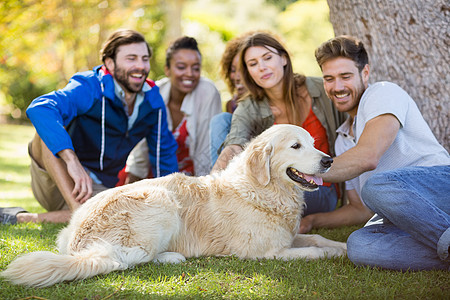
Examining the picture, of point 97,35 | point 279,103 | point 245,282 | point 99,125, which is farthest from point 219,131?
point 97,35

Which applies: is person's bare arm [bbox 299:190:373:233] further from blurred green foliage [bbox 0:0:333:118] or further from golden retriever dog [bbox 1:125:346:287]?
blurred green foliage [bbox 0:0:333:118]

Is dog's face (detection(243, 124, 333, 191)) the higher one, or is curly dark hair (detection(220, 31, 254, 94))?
curly dark hair (detection(220, 31, 254, 94))

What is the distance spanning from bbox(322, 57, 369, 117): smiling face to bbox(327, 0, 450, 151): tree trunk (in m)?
1.03

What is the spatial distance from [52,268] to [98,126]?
2.54 m

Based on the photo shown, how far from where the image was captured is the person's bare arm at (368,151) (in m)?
3.47

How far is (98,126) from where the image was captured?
506 cm

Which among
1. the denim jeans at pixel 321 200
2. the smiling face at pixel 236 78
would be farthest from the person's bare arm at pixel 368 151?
the smiling face at pixel 236 78

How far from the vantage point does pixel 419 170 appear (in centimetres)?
321

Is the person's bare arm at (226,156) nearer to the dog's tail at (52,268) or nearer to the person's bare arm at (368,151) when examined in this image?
the person's bare arm at (368,151)

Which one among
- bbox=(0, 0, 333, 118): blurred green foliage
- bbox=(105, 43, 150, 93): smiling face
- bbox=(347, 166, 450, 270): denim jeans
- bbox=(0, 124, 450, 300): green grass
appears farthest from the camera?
bbox=(0, 0, 333, 118): blurred green foliage

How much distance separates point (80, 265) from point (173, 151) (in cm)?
293

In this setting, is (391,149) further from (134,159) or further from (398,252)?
(134,159)

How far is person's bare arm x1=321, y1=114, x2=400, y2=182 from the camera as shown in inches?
137

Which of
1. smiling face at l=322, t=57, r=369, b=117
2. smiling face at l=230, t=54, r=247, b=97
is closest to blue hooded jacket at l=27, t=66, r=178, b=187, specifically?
smiling face at l=230, t=54, r=247, b=97
